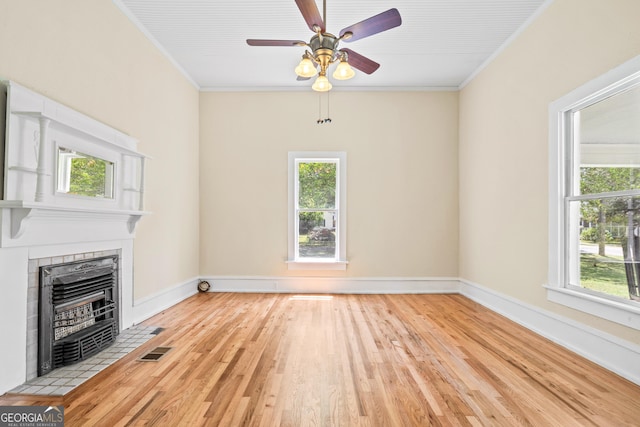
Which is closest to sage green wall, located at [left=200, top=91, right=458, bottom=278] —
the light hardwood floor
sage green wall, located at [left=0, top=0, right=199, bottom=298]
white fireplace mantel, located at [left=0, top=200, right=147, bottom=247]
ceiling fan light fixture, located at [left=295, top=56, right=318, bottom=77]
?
sage green wall, located at [left=0, top=0, right=199, bottom=298]

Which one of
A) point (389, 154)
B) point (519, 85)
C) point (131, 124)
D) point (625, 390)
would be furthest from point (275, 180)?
point (625, 390)

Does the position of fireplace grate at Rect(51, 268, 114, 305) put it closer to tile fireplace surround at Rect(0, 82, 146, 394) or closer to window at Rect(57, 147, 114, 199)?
tile fireplace surround at Rect(0, 82, 146, 394)

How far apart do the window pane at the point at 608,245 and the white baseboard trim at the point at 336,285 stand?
2.26 metres

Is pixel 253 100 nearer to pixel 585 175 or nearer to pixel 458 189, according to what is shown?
pixel 458 189

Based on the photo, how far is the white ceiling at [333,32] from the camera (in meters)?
3.25

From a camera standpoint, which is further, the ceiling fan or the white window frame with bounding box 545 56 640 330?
the white window frame with bounding box 545 56 640 330

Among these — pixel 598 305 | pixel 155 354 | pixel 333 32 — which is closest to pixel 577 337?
pixel 598 305

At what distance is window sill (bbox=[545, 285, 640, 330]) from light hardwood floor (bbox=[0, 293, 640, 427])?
0.40 meters

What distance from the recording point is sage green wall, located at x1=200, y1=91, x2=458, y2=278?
516cm

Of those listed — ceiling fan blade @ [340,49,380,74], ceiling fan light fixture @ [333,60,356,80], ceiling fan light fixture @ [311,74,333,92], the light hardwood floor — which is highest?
ceiling fan blade @ [340,49,380,74]

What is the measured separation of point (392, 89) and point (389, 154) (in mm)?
1031

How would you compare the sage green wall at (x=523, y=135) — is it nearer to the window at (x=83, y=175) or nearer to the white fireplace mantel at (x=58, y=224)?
the white fireplace mantel at (x=58, y=224)

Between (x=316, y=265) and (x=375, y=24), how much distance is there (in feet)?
11.8

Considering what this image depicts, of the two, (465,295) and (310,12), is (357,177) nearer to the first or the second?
(465,295)
